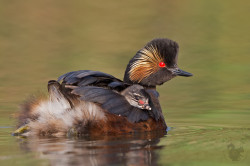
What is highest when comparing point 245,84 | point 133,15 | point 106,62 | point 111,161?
point 133,15

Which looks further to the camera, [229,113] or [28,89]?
[28,89]

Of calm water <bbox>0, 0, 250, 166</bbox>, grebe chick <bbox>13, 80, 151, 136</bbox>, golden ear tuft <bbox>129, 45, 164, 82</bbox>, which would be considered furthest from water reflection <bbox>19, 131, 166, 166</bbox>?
golden ear tuft <bbox>129, 45, 164, 82</bbox>

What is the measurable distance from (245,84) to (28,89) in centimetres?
403

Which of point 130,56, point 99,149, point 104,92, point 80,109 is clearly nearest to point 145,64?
point 104,92

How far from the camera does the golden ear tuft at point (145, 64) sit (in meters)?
8.37

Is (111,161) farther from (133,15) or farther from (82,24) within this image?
(133,15)

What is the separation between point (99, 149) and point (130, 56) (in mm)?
8017

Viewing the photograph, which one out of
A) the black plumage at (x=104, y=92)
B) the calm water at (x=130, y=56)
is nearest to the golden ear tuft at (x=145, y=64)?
the calm water at (x=130, y=56)

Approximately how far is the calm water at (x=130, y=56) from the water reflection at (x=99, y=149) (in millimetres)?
11

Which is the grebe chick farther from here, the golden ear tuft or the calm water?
the golden ear tuft

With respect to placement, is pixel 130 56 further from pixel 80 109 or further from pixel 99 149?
pixel 99 149

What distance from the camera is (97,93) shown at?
7.12 metres

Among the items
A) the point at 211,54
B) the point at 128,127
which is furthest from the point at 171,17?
the point at 128,127

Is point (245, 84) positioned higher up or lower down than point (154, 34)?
lower down
